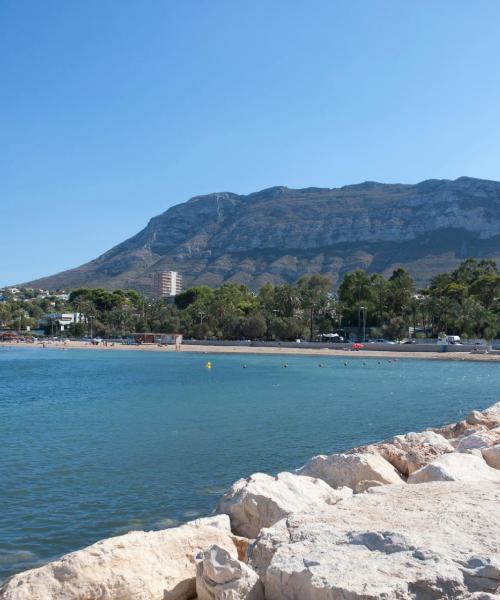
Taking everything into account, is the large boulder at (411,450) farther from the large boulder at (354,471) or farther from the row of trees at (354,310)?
the row of trees at (354,310)

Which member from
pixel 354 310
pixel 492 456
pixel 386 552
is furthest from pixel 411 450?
pixel 354 310

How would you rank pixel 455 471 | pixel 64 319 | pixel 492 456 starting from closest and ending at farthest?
pixel 455 471 → pixel 492 456 → pixel 64 319

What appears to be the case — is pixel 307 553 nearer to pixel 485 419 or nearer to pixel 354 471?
pixel 354 471

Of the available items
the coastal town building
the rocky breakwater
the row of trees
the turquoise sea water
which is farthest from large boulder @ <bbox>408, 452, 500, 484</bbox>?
the coastal town building

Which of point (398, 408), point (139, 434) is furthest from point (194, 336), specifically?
point (139, 434)

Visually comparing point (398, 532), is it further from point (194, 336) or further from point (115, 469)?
point (194, 336)

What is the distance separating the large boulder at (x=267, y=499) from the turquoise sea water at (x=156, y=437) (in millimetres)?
2774

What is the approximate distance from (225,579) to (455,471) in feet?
15.5

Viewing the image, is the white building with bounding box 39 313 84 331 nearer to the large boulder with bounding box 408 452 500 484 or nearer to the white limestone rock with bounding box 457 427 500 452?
the white limestone rock with bounding box 457 427 500 452

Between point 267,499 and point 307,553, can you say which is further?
point 267,499

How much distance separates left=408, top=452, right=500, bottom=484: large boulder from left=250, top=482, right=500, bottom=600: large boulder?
5.98ft

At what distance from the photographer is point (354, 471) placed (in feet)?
32.3

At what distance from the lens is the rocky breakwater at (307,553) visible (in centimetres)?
470

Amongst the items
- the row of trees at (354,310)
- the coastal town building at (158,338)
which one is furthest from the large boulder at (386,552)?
the coastal town building at (158,338)
